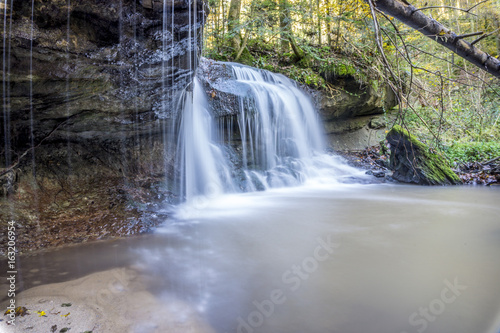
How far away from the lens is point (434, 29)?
229 cm

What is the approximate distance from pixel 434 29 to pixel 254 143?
6.36m

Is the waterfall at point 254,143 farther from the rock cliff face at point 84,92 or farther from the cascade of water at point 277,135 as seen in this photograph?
the rock cliff face at point 84,92

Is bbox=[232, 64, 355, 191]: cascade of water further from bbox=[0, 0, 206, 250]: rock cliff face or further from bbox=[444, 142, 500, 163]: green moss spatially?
bbox=[444, 142, 500, 163]: green moss

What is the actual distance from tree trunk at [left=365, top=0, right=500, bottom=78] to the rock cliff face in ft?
9.02

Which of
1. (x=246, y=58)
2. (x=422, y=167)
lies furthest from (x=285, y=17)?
(x=422, y=167)

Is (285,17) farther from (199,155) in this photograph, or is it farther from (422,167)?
(422,167)

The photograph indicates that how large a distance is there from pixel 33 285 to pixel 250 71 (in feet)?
25.2

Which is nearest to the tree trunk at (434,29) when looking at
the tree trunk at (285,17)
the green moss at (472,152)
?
the tree trunk at (285,17)

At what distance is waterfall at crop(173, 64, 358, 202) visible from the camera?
22.4 feet

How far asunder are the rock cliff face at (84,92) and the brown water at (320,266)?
1.21m

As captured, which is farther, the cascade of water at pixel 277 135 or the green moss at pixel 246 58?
the green moss at pixel 246 58

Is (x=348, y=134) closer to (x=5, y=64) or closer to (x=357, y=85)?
(x=357, y=85)

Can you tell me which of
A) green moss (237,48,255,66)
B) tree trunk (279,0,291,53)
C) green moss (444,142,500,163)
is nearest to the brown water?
green moss (444,142,500,163)

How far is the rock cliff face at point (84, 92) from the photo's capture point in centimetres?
363
